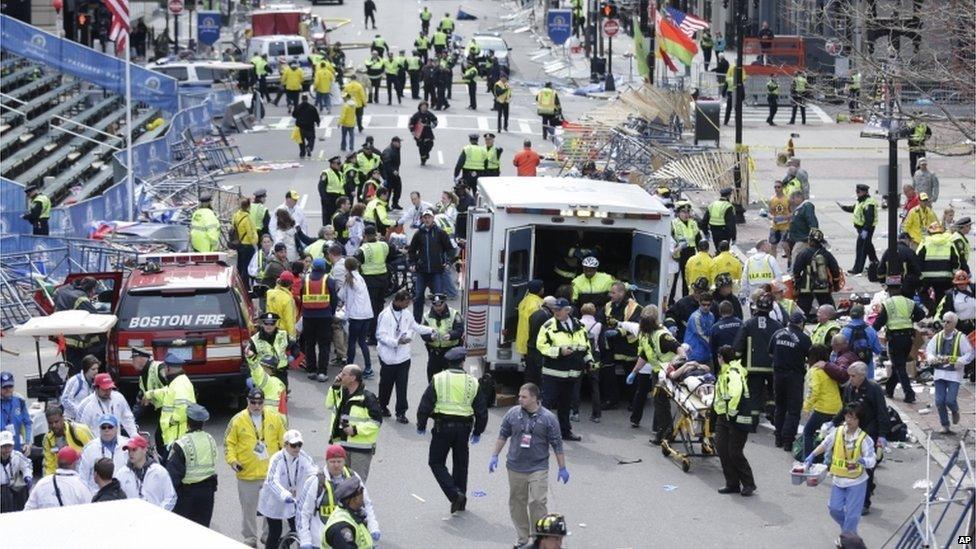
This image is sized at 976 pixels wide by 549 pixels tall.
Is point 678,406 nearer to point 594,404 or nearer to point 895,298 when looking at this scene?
point 594,404

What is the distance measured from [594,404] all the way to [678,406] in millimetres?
1716

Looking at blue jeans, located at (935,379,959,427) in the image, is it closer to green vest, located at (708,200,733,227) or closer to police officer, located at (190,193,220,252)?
green vest, located at (708,200,733,227)

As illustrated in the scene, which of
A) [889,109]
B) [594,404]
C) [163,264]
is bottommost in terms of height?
[594,404]

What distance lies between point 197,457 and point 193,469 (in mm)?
102

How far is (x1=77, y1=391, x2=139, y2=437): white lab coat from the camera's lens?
1602cm

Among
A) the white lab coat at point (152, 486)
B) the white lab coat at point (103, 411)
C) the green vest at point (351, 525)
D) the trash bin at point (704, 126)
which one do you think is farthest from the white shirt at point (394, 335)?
the trash bin at point (704, 126)

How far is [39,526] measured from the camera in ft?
26.6

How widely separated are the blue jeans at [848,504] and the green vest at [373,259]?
341 inches

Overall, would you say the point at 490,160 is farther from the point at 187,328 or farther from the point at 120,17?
the point at 187,328

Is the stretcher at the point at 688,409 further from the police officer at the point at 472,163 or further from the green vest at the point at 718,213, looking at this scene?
the police officer at the point at 472,163

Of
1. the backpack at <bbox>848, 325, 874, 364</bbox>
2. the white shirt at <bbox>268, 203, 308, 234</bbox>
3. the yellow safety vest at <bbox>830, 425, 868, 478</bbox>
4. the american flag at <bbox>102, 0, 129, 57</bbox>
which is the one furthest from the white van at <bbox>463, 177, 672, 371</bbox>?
the american flag at <bbox>102, 0, 129, 57</bbox>

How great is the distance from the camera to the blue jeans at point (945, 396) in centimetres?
1881

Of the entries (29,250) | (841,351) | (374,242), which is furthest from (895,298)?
(29,250)

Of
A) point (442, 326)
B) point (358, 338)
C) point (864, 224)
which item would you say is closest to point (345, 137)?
point (864, 224)
